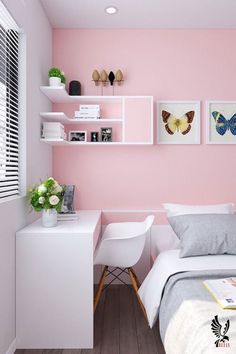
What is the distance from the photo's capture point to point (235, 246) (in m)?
2.37

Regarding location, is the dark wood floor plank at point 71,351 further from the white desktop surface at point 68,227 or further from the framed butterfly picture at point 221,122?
the framed butterfly picture at point 221,122

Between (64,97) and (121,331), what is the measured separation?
217 centimetres

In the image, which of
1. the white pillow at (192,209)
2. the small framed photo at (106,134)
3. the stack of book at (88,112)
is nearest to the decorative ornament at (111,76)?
the stack of book at (88,112)

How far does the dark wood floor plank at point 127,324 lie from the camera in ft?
7.22

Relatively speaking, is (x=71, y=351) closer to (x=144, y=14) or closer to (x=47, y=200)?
(x=47, y=200)

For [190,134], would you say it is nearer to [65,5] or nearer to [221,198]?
[221,198]

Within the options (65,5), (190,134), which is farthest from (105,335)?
(65,5)

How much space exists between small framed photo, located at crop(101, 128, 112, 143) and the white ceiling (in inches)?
42.8

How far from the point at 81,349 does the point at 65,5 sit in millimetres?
2857

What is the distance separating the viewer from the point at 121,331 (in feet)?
7.89

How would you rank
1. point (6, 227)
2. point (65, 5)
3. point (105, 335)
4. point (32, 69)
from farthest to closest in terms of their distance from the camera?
point (65, 5) < point (32, 69) < point (105, 335) < point (6, 227)

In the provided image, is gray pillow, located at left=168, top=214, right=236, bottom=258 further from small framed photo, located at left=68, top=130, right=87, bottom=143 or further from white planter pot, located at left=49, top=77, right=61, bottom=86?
white planter pot, located at left=49, top=77, right=61, bottom=86

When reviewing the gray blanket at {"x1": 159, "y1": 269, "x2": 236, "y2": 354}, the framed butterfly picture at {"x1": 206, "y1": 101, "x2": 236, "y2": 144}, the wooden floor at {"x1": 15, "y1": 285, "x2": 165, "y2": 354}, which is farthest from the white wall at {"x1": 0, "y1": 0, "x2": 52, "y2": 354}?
the framed butterfly picture at {"x1": 206, "y1": 101, "x2": 236, "y2": 144}

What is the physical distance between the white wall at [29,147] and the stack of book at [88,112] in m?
0.33
